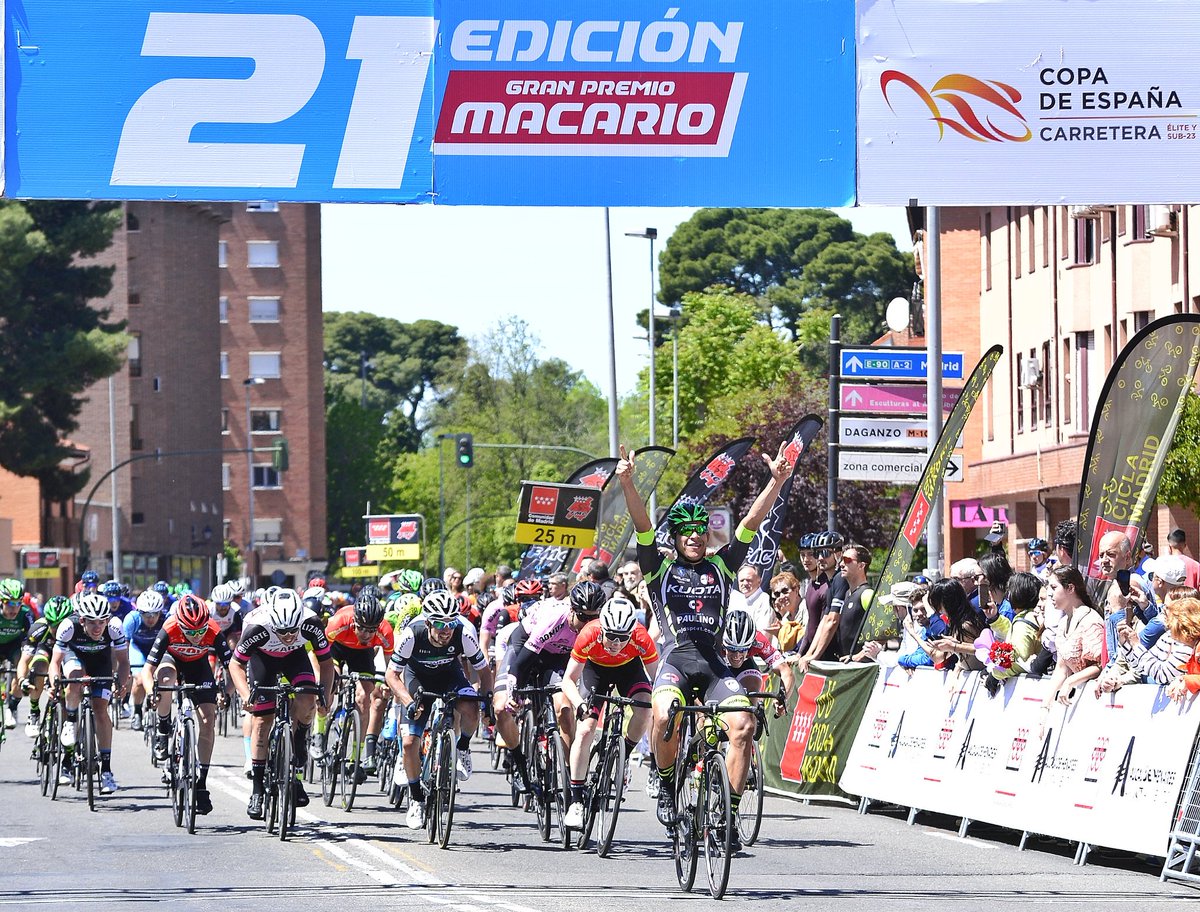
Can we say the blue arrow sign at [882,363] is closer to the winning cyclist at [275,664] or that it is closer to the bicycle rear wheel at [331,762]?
the bicycle rear wheel at [331,762]

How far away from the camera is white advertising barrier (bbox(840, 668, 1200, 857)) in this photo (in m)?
12.8

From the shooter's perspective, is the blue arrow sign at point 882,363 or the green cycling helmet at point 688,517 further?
the blue arrow sign at point 882,363

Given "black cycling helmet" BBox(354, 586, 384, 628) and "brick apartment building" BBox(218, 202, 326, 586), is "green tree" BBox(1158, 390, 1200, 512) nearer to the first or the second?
"black cycling helmet" BBox(354, 586, 384, 628)

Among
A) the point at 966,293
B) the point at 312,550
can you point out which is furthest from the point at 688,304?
the point at 312,550

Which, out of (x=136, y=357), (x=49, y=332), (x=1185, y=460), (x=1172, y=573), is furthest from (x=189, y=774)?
(x=136, y=357)

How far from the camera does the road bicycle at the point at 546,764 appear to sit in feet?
48.8

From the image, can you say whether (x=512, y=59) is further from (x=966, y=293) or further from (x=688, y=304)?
(x=688, y=304)

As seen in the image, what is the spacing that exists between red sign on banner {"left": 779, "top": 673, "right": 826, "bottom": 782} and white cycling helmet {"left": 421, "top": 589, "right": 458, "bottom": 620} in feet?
13.8

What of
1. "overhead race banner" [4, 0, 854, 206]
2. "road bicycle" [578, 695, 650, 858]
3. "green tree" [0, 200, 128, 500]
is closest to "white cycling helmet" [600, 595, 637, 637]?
"road bicycle" [578, 695, 650, 858]

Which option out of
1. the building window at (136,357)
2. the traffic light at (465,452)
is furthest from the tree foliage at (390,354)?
the traffic light at (465,452)

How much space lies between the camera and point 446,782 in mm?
14336

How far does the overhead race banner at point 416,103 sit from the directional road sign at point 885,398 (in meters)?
9.59

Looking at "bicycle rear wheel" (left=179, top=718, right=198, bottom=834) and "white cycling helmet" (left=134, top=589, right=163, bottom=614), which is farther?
"white cycling helmet" (left=134, top=589, right=163, bottom=614)

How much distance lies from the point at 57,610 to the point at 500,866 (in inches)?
326
